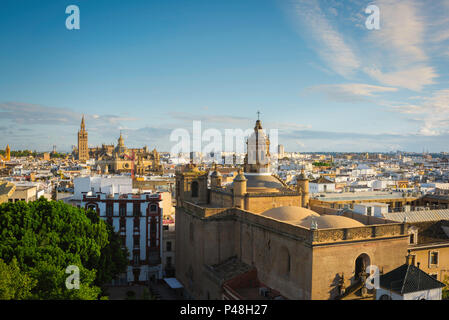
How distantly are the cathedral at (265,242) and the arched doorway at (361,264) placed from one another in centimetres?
6

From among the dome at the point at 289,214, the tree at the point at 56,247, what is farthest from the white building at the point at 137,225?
the dome at the point at 289,214

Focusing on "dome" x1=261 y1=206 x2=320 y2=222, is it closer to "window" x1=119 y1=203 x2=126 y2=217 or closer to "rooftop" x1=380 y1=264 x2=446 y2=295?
"rooftop" x1=380 y1=264 x2=446 y2=295

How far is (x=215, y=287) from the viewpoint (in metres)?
26.8

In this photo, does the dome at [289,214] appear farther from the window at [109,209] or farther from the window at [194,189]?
the window at [109,209]

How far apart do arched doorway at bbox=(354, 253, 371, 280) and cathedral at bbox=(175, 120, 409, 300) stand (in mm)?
57

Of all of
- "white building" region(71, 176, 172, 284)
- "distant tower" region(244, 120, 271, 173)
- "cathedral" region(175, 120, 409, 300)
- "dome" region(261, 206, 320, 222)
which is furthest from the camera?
"white building" region(71, 176, 172, 284)

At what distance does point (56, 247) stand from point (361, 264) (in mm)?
18348

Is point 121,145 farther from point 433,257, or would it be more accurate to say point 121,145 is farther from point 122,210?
point 433,257

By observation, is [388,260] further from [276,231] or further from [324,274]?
[276,231]

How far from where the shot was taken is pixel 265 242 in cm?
2534

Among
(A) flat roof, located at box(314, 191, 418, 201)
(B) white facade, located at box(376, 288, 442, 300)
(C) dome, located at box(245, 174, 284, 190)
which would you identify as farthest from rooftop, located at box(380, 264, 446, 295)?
(A) flat roof, located at box(314, 191, 418, 201)

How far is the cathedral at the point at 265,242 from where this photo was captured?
2148cm

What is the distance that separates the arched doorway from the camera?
889 inches
